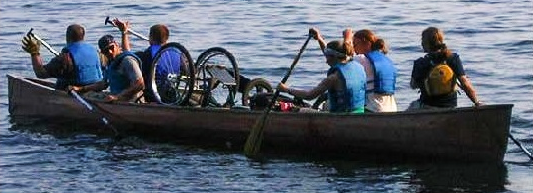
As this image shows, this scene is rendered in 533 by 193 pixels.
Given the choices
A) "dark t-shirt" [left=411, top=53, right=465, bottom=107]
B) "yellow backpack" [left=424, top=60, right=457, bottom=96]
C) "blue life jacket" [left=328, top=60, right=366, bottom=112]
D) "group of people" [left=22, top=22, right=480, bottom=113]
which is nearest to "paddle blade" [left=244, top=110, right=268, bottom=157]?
"group of people" [left=22, top=22, right=480, bottom=113]

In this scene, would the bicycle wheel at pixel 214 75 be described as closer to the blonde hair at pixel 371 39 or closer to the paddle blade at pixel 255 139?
the paddle blade at pixel 255 139

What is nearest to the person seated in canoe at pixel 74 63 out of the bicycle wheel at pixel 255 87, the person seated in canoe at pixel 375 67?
the bicycle wheel at pixel 255 87

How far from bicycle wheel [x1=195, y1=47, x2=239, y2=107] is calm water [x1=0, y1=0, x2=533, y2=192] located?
0.73 m

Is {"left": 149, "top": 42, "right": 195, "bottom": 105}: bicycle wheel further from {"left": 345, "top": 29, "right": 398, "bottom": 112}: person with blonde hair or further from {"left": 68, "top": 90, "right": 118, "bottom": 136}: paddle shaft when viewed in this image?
{"left": 345, "top": 29, "right": 398, "bottom": 112}: person with blonde hair

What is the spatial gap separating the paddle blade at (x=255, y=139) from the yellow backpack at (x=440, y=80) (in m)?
1.98

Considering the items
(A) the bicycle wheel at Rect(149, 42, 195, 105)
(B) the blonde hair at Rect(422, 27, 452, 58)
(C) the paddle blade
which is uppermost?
(B) the blonde hair at Rect(422, 27, 452, 58)

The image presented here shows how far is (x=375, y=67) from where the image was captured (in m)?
15.6

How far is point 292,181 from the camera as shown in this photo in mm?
14977

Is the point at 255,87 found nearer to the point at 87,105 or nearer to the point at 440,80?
the point at 87,105

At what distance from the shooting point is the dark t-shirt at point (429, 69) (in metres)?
14.8

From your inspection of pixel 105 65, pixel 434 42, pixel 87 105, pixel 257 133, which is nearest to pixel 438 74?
pixel 434 42

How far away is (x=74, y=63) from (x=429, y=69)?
5157 mm

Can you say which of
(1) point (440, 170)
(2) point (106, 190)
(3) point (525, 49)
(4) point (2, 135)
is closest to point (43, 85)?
(4) point (2, 135)

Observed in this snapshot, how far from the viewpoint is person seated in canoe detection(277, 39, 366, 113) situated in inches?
595
